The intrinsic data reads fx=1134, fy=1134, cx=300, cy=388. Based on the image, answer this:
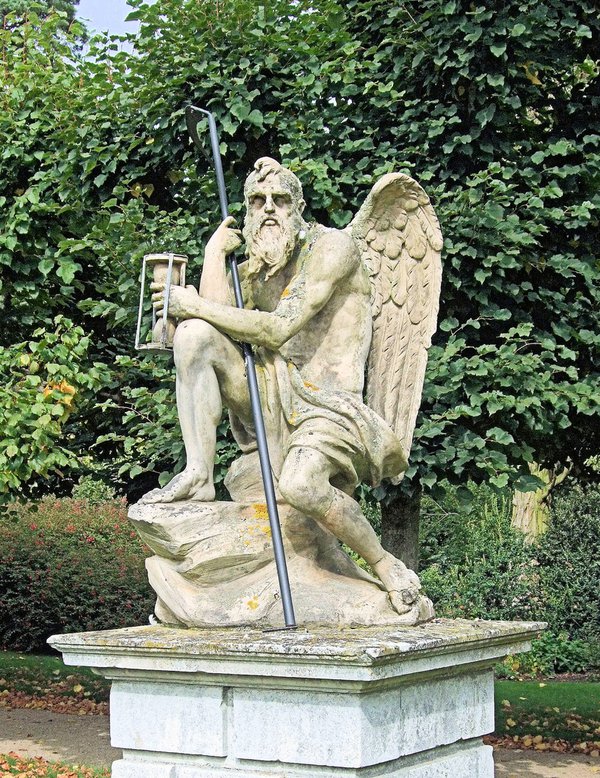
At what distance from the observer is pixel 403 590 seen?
4.81 metres

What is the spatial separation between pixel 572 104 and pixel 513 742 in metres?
5.06

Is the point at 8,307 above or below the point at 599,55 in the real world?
below

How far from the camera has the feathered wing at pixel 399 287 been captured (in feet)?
17.5

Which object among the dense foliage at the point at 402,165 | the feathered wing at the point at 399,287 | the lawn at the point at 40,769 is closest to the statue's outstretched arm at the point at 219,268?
the feathered wing at the point at 399,287

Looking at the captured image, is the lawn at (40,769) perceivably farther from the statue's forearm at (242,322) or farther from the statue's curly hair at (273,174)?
the statue's curly hair at (273,174)

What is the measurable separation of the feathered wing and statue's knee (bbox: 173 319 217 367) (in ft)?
3.00

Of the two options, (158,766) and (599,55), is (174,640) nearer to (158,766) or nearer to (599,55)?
(158,766)

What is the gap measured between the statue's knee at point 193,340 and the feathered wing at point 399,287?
0.91 meters

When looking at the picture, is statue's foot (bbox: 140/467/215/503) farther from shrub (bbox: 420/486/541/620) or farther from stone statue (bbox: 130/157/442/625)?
shrub (bbox: 420/486/541/620)

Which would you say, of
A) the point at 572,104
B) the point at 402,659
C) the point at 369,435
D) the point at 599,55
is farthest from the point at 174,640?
the point at 599,55

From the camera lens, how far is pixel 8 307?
368 inches

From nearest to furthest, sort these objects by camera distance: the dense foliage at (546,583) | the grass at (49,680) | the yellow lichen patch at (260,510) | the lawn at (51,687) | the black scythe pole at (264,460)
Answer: the black scythe pole at (264,460), the yellow lichen patch at (260,510), the lawn at (51,687), the grass at (49,680), the dense foliage at (546,583)

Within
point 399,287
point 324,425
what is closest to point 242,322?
point 324,425

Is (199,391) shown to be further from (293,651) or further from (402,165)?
(402,165)
